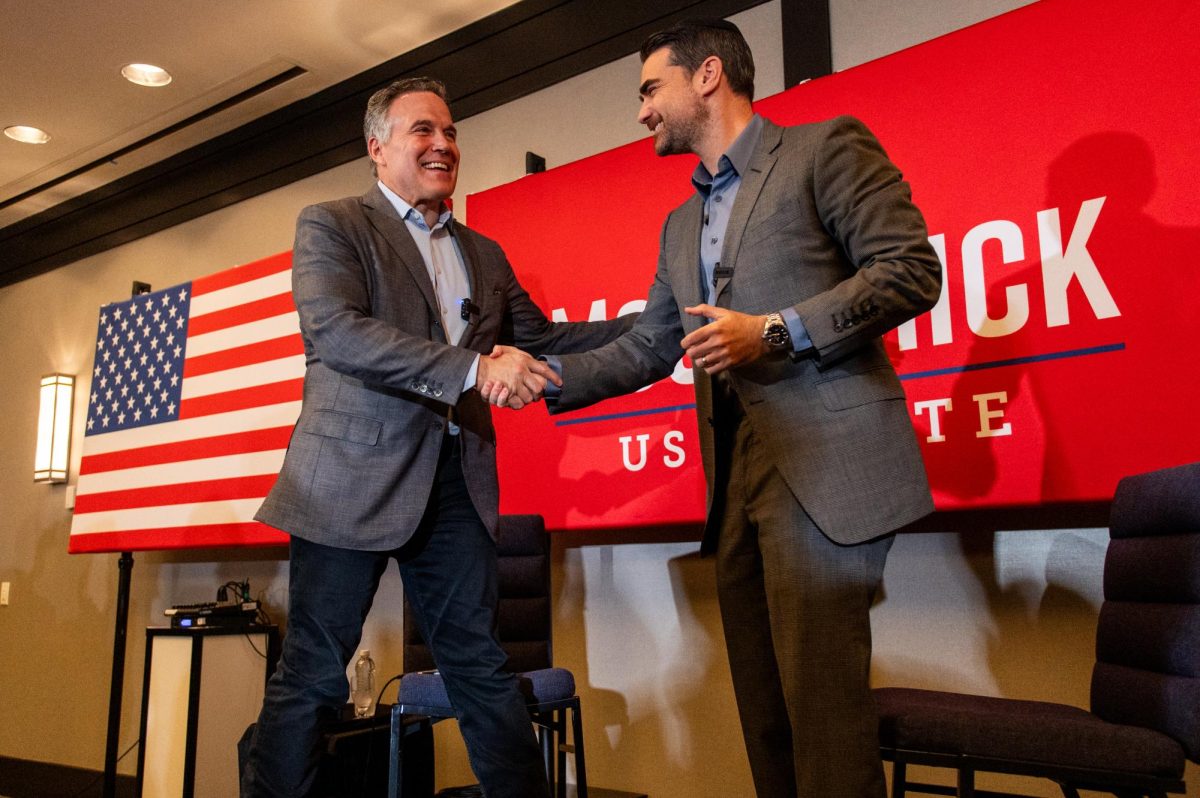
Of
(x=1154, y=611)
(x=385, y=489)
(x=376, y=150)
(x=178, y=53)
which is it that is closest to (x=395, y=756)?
(x=385, y=489)

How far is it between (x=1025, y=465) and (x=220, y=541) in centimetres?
326

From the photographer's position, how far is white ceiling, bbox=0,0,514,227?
13.1ft

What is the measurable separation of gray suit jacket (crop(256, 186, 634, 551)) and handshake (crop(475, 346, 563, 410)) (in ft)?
0.16

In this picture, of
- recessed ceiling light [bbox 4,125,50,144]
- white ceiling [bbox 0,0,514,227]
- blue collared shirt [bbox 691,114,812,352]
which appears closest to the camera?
blue collared shirt [bbox 691,114,812,352]

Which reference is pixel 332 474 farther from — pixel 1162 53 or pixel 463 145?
pixel 463 145

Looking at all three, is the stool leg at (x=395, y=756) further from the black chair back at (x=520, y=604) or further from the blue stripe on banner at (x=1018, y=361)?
the blue stripe on banner at (x=1018, y=361)

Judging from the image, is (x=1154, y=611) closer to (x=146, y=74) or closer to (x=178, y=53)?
(x=178, y=53)

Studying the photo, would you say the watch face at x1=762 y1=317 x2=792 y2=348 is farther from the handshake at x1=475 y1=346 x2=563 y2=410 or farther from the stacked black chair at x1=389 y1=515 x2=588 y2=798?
the stacked black chair at x1=389 y1=515 x2=588 y2=798

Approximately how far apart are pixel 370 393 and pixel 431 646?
22.9 inches

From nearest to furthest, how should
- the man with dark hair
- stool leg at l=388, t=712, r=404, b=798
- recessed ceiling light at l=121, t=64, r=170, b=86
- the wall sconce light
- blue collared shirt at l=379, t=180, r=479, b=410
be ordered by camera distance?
the man with dark hair, blue collared shirt at l=379, t=180, r=479, b=410, stool leg at l=388, t=712, r=404, b=798, recessed ceiling light at l=121, t=64, r=170, b=86, the wall sconce light

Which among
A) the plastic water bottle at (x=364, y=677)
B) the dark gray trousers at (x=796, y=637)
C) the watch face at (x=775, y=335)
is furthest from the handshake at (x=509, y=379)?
the plastic water bottle at (x=364, y=677)

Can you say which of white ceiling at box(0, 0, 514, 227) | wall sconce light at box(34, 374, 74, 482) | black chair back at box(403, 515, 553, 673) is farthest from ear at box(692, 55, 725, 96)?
wall sconce light at box(34, 374, 74, 482)

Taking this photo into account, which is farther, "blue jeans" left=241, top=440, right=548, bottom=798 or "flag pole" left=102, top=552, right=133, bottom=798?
"flag pole" left=102, top=552, right=133, bottom=798

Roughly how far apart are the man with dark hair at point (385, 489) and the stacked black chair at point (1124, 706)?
84 cm
